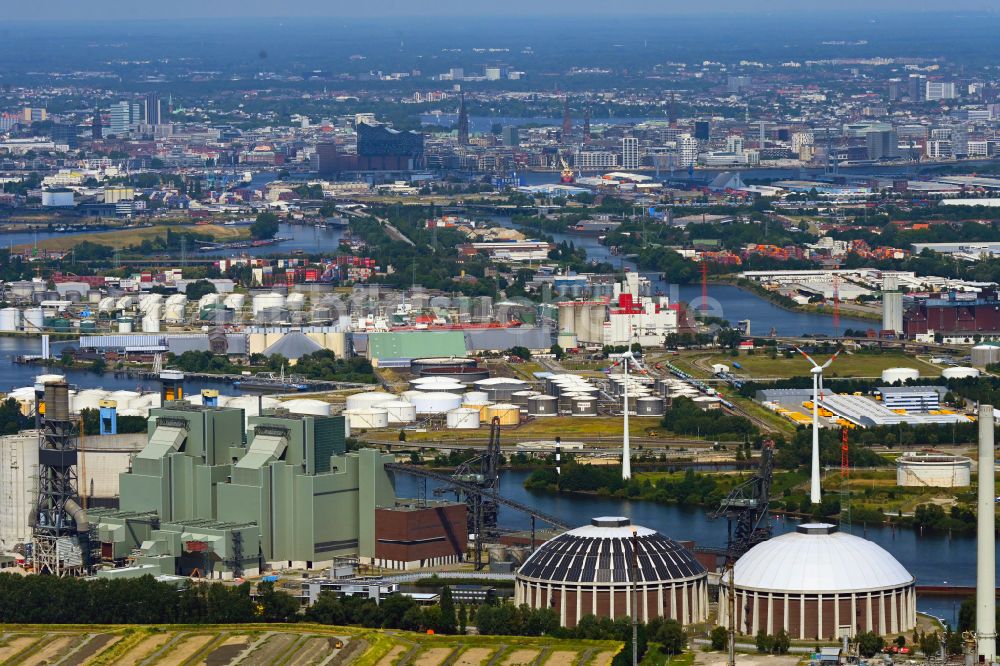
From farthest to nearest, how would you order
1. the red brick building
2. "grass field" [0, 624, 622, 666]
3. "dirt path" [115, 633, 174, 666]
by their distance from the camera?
the red brick building → "dirt path" [115, 633, 174, 666] → "grass field" [0, 624, 622, 666]

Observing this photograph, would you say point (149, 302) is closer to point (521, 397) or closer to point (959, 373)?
point (521, 397)

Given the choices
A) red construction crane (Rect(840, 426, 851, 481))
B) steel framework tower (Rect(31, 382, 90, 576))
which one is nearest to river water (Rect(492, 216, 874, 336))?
red construction crane (Rect(840, 426, 851, 481))

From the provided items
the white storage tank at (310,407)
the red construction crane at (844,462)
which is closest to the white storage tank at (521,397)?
the white storage tank at (310,407)

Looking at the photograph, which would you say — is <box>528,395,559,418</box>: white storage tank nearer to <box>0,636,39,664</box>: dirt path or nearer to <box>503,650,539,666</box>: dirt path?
<box>0,636,39,664</box>: dirt path

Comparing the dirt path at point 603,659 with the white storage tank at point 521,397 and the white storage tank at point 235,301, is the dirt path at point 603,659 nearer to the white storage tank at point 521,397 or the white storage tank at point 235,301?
the white storage tank at point 521,397

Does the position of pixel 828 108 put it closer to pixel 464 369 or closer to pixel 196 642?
pixel 464 369

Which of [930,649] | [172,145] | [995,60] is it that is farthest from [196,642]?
[995,60]
